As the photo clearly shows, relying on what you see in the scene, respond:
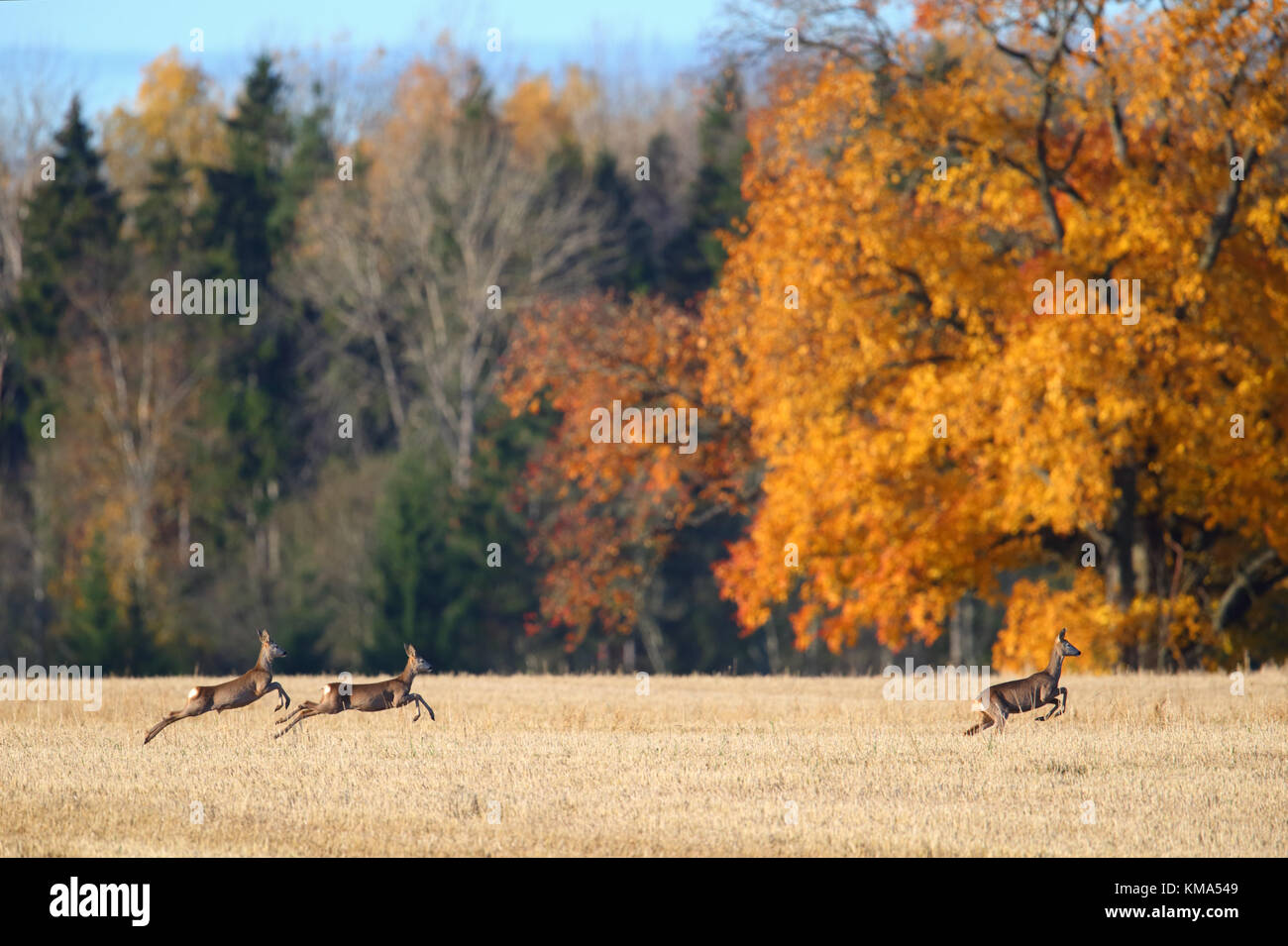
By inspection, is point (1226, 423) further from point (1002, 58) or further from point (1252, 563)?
point (1002, 58)

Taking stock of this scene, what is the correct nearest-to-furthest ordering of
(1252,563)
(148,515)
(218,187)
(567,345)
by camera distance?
1. (1252,563)
2. (567,345)
3. (148,515)
4. (218,187)

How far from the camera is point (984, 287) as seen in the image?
26000 millimetres

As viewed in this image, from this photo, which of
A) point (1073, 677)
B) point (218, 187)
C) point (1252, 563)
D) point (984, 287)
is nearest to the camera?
point (1073, 677)

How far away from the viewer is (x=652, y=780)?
40.7 ft

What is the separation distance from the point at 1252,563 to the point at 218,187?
4248cm

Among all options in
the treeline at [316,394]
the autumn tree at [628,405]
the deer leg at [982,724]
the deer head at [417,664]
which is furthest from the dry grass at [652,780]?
the treeline at [316,394]

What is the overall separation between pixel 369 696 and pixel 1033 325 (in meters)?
14.0

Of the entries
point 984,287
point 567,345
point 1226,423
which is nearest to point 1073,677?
point 1226,423

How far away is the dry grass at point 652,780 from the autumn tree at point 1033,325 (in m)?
8.04

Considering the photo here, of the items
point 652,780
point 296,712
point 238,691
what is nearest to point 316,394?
point 296,712

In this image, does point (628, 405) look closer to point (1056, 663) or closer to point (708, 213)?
point (1056, 663)

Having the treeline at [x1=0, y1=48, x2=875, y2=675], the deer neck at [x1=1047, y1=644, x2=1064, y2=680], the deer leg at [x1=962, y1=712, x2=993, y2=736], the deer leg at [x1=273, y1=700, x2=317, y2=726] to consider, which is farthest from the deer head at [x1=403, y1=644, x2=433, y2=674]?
the treeline at [x1=0, y1=48, x2=875, y2=675]

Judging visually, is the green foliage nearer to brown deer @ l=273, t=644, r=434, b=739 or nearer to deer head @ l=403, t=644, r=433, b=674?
brown deer @ l=273, t=644, r=434, b=739

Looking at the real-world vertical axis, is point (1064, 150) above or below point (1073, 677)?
above
